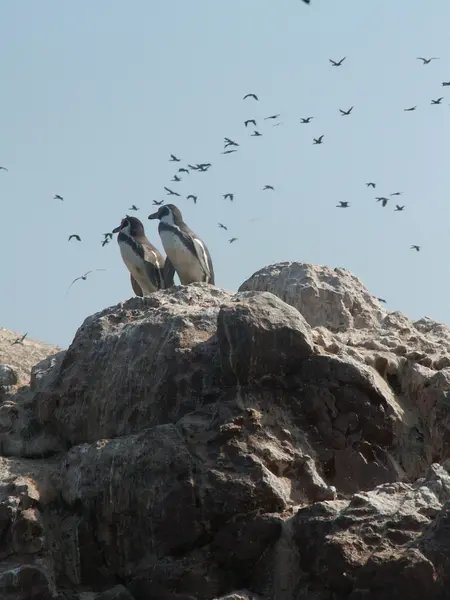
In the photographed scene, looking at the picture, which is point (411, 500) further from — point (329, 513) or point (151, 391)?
point (151, 391)

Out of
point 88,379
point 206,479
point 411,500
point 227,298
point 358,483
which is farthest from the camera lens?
point 227,298

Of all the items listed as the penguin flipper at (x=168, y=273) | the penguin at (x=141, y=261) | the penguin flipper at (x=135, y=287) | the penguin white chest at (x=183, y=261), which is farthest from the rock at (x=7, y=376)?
the penguin flipper at (x=135, y=287)

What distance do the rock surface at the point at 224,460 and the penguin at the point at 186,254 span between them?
5.54 m

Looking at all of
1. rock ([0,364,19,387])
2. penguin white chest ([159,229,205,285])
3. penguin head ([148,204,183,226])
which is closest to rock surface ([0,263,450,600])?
rock ([0,364,19,387])

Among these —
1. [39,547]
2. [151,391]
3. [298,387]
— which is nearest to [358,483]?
[298,387]

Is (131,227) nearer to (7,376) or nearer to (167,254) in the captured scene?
(167,254)

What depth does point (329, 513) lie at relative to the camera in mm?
11273

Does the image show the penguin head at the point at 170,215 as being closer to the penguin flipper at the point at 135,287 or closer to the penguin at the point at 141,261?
the penguin at the point at 141,261

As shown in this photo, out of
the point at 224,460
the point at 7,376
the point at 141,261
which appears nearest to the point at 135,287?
the point at 141,261

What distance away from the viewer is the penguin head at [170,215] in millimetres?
22109

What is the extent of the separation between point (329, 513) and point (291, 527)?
53cm

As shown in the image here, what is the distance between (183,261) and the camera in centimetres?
2127

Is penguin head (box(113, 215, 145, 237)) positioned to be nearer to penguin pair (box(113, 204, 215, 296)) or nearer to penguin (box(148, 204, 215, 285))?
penguin pair (box(113, 204, 215, 296))

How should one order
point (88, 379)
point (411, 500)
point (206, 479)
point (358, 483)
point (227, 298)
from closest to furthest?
point (411, 500), point (206, 479), point (358, 483), point (88, 379), point (227, 298)
